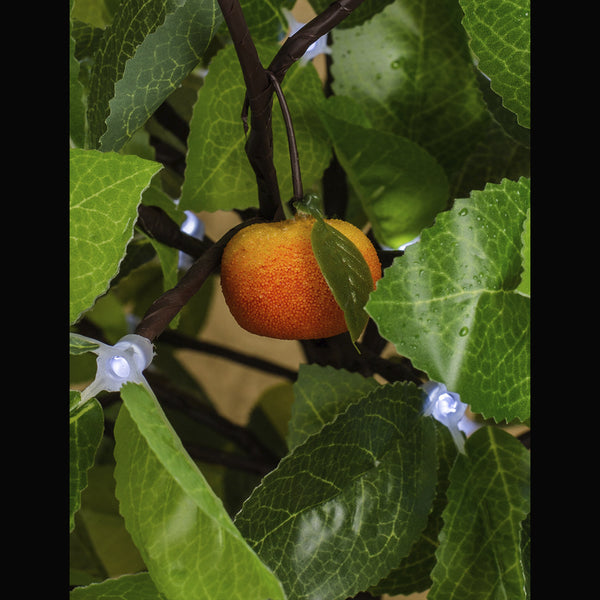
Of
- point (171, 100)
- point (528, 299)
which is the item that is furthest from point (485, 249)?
point (171, 100)

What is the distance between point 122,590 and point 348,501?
0.05 metres

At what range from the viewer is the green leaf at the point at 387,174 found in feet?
0.58

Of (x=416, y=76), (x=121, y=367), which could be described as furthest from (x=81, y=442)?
(x=416, y=76)

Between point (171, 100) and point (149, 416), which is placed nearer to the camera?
point (149, 416)

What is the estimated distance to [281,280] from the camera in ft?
0.45

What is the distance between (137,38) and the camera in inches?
5.5

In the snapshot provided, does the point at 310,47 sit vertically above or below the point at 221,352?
above

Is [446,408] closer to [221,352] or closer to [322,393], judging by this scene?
[322,393]

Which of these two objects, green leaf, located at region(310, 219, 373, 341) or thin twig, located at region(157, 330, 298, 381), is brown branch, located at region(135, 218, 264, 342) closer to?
green leaf, located at region(310, 219, 373, 341)

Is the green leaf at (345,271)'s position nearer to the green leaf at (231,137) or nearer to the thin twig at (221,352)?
the green leaf at (231,137)

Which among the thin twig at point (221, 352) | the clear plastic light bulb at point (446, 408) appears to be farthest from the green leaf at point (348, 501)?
the thin twig at point (221, 352)

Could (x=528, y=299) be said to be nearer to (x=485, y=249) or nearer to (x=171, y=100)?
(x=485, y=249)

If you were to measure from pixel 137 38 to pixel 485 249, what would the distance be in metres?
0.08

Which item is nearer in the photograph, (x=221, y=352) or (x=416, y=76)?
(x=416, y=76)
